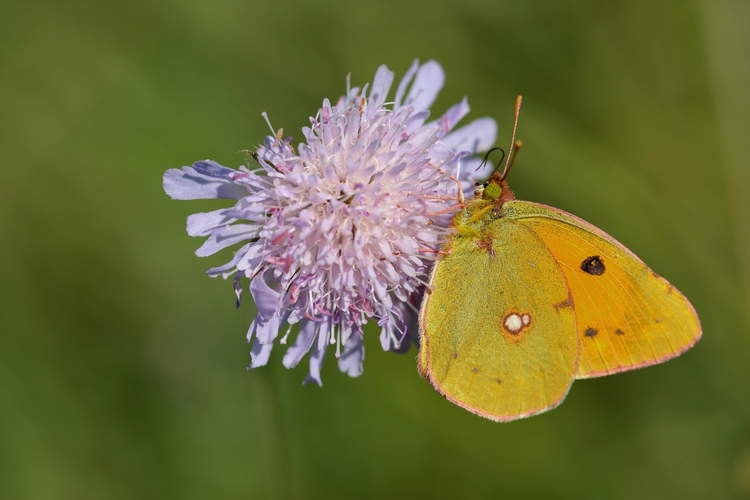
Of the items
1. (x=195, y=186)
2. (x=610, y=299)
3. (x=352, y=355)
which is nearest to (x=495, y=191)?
(x=610, y=299)

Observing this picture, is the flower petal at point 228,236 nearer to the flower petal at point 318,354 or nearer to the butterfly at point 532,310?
the flower petal at point 318,354

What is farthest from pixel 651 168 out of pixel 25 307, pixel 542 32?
pixel 25 307

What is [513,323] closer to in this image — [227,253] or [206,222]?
[206,222]

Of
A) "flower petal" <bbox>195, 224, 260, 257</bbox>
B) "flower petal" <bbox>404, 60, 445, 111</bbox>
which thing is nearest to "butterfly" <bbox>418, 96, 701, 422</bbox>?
"flower petal" <bbox>404, 60, 445, 111</bbox>

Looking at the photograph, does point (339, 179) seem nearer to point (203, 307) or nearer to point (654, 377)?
point (203, 307)

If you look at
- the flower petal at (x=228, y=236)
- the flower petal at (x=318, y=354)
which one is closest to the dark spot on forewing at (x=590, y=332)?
the flower petal at (x=318, y=354)

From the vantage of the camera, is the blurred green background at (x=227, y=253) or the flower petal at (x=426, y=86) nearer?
the flower petal at (x=426, y=86)
